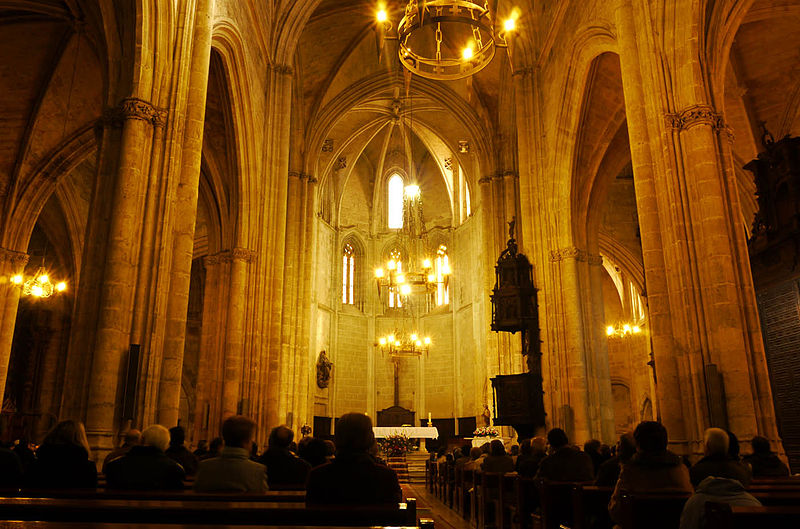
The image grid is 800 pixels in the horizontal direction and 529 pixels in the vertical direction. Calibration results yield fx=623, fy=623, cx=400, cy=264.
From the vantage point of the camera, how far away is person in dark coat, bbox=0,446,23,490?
427 centimetres

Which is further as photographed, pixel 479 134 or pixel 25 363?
pixel 479 134

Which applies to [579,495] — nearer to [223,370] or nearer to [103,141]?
[103,141]

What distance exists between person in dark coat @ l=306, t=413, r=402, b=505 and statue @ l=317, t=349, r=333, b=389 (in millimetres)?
23831

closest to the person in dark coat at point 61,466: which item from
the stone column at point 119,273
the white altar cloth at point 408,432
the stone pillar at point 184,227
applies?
the stone column at point 119,273

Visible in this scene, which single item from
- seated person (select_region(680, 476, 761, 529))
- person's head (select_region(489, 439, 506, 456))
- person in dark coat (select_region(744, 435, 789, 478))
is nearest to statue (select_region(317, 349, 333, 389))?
person's head (select_region(489, 439, 506, 456))

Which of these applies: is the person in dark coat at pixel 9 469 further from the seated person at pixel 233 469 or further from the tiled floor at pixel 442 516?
the tiled floor at pixel 442 516

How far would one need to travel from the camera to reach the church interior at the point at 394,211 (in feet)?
28.0

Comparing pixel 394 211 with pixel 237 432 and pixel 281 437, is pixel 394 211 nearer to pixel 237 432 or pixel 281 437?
pixel 281 437

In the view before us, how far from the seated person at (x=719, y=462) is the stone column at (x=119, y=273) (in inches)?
257

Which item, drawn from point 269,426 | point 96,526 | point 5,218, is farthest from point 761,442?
point 5,218

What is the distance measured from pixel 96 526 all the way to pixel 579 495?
124 inches

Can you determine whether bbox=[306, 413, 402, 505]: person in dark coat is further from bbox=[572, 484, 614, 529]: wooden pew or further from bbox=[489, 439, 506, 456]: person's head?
bbox=[489, 439, 506, 456]: person's head

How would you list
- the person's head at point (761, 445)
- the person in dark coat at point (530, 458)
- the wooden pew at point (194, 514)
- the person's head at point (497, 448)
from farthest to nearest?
the person's head at point (497, 448), the person in dark coat at point (530, 458), the person's head at point (761, 445), the wooden pew at point (194, 514)

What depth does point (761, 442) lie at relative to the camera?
6.19 meters
